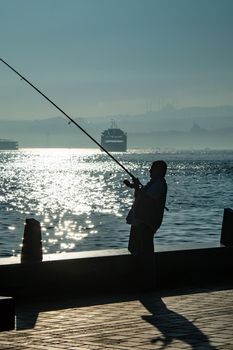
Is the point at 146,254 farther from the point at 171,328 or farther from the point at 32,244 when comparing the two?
the point at 171,328

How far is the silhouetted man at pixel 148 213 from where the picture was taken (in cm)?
1035

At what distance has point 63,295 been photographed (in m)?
10.2

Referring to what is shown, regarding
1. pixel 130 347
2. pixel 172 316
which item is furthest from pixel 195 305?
pixel 130 347

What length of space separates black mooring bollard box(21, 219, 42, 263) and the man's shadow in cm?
147

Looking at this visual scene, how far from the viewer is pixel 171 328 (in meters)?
8.01

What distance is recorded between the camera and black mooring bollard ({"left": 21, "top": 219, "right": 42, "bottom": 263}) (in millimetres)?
10000

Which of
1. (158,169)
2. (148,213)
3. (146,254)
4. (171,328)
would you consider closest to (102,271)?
(146,254)

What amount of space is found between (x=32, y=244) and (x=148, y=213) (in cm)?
154

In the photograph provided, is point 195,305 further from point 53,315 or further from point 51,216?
point 51,216

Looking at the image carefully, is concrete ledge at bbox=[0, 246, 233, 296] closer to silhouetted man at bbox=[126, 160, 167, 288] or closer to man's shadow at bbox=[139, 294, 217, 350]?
silhouetted man at bbox=[126, 160, 167, 288]

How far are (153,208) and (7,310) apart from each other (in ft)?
15.1

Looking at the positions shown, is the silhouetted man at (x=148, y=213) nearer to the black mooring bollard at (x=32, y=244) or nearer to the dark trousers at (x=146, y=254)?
the dark trousers at (x=146, y=254)

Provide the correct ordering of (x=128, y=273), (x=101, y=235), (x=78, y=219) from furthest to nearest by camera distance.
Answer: (x=78, y=219) < (x=101, y=235) < (x=128, y=273)

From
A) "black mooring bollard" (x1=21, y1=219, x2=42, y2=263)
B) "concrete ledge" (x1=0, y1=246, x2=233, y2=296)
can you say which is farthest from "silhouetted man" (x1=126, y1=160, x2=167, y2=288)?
"black mooring bollard" (x1=21, y1=219, x2=42, y2=263)
